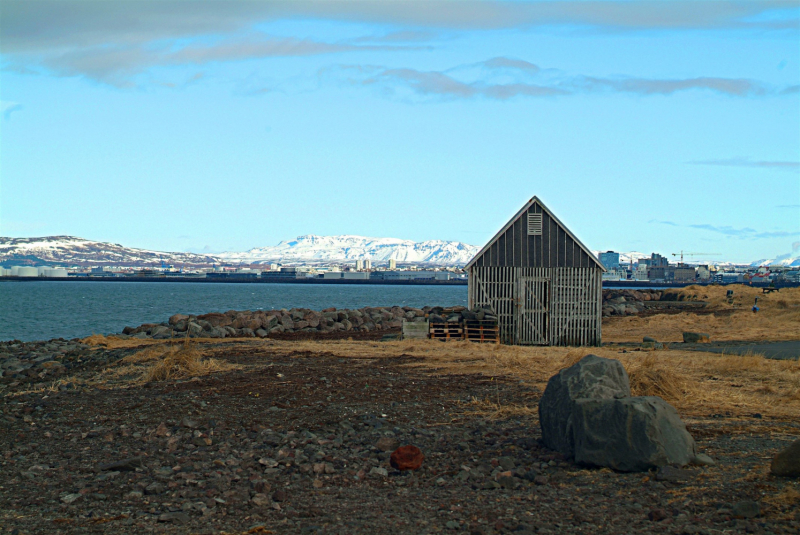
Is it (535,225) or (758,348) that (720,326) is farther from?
(535,225)

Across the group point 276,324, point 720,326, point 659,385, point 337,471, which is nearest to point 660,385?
point 659,385

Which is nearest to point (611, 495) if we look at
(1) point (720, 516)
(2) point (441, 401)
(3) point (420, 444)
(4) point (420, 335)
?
(1) point (720, 516)

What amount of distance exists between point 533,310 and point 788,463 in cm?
1926

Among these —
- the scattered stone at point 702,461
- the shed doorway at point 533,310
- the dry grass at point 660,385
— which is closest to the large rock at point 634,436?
the scattered stone at point 702,461

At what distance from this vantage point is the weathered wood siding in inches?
1068

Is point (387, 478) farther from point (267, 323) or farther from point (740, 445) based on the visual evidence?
point (267, 323)

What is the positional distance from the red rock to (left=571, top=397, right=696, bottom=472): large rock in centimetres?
206

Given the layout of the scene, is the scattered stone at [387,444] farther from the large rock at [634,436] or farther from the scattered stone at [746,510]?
the scattered stone at [746,510]

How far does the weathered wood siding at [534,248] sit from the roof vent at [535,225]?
115 millimetres

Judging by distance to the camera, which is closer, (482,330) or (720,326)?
(482,330)

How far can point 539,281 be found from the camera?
27094 millimetres

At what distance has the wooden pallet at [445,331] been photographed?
2639 cm

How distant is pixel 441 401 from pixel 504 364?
5359 mm

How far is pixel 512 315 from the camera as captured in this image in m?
27.2
